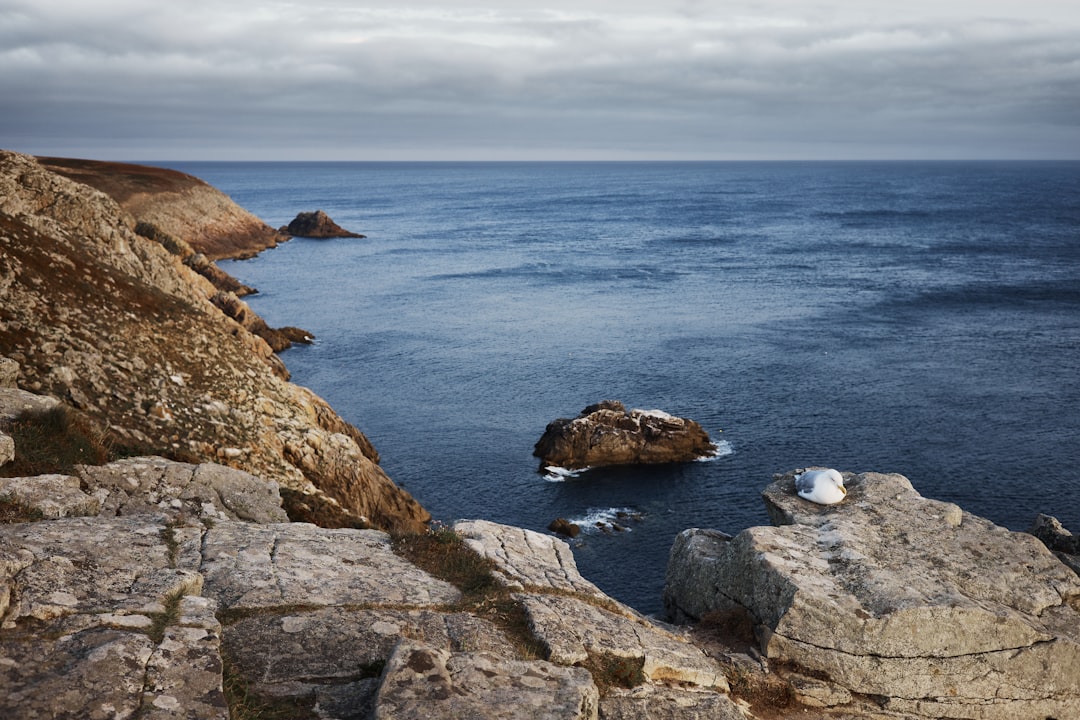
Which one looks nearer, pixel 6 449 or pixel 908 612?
Answer: pixel 908 612

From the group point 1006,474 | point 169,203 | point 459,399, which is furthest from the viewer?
point 169,203

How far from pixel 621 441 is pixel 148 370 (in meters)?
32.1

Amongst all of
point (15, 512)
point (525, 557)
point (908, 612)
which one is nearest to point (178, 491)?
point (15, 512)

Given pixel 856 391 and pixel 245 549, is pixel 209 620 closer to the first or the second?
pixel 245 549

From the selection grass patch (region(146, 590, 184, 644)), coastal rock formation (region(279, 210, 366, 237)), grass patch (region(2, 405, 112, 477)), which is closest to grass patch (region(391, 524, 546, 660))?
grass patch (region(146, 590, 184, 644))

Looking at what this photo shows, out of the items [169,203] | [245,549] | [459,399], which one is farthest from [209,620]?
[169,203]

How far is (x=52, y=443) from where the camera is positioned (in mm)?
20406

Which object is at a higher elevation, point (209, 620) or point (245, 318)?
point (209, 620)

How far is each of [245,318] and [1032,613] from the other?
7126 cm

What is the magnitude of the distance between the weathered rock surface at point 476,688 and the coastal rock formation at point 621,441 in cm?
4245

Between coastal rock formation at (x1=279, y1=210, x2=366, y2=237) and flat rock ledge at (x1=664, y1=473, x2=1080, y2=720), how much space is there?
16511cm

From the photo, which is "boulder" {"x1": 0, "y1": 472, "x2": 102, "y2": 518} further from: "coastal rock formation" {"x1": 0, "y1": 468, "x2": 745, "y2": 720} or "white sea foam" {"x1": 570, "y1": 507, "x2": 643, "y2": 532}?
"white sea foam" {"x1": 570, "y1": 507, "x2": 643, "y2": 532}

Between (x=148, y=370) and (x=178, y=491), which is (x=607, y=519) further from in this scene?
(x=178, y=491)

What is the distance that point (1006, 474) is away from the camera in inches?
1998
